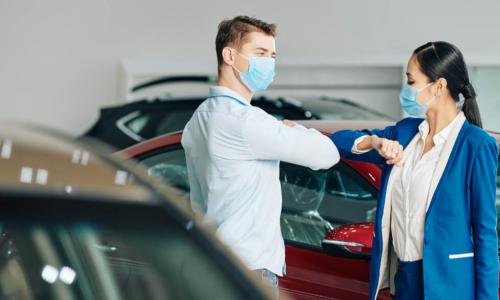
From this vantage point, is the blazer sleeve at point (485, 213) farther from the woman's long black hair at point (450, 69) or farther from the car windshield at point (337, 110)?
the car windshield at point (337, 110)

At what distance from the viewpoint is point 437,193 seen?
2.64 metres

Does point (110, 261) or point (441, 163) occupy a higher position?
point (110, 261)

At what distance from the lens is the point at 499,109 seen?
843 centimetres

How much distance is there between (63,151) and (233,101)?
1112mm

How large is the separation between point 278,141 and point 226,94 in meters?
0.24

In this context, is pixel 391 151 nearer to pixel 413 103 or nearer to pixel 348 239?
pixel 413 103

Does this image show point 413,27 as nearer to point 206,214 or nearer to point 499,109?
point 499,109

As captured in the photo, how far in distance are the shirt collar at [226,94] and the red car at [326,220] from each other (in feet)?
2.05

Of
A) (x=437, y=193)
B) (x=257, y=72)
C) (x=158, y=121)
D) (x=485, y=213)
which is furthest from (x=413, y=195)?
(x=158, y=121)

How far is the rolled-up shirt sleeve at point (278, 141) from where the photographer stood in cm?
259

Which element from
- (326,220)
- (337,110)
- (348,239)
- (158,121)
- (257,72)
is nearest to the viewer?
(257,72)

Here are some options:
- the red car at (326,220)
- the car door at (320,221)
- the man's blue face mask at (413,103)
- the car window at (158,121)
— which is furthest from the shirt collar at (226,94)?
the car window at (158,121)

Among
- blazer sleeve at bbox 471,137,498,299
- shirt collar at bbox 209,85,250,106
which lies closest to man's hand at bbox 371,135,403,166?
blazer sleeve at bbox 471,137,498,299

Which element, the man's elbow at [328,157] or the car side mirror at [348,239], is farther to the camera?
the car side mirror at [348,239]
